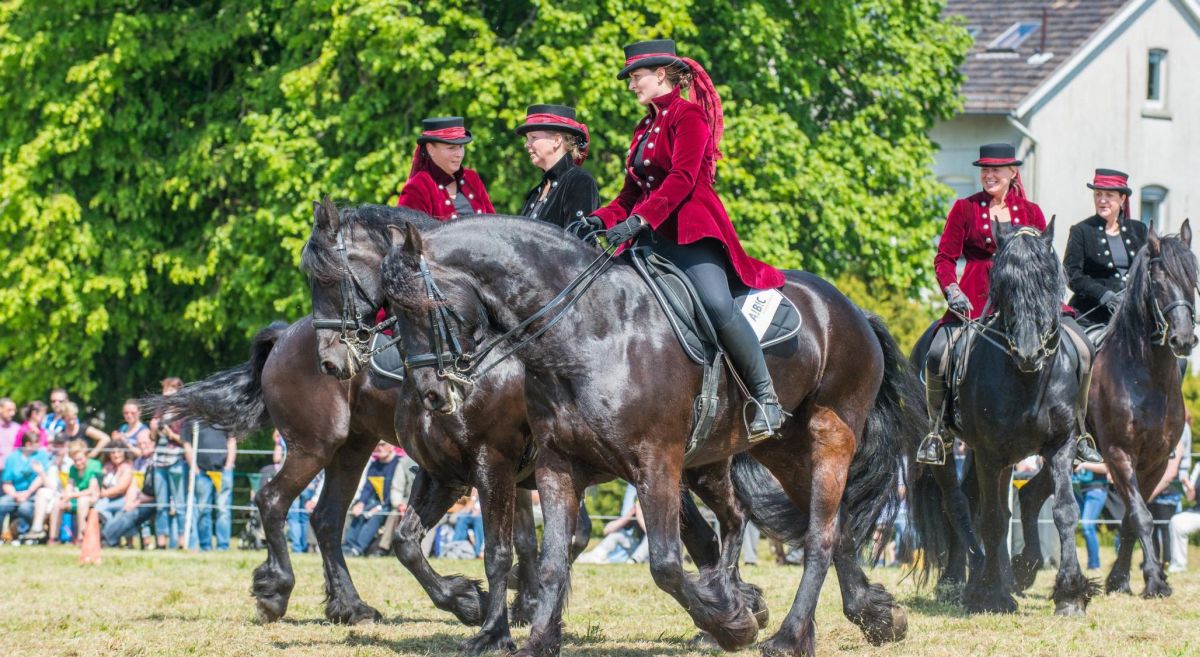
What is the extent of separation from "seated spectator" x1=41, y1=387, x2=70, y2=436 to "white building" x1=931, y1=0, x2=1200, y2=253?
61.4ft

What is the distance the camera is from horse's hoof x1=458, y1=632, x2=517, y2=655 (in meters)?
8.16

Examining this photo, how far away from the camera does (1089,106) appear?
3281 cm

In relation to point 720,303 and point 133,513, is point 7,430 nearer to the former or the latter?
point 133,513

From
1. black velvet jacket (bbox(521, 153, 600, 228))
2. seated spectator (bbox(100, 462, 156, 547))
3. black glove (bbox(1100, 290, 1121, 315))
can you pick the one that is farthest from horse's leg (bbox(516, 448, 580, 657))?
seated spectator (bbox(100, 462, 156, 547))

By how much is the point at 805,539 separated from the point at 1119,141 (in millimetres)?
27094

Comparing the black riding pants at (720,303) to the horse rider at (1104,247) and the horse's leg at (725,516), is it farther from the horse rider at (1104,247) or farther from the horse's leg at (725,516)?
the horse rider at (1104,247)

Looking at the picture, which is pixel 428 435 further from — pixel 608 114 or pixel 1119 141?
pixel 1119 141

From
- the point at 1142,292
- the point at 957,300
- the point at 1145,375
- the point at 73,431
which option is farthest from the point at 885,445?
the point at 73,431

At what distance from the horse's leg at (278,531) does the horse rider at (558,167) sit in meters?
2.20

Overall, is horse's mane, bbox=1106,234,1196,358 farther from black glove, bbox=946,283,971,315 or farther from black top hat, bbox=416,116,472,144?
black top hat, bbox=416,116,472,144

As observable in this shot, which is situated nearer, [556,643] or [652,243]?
[556,643]

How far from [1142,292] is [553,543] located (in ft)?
20.5

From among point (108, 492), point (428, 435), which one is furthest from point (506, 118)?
point (428, 435)

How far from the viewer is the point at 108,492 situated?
18859mm
